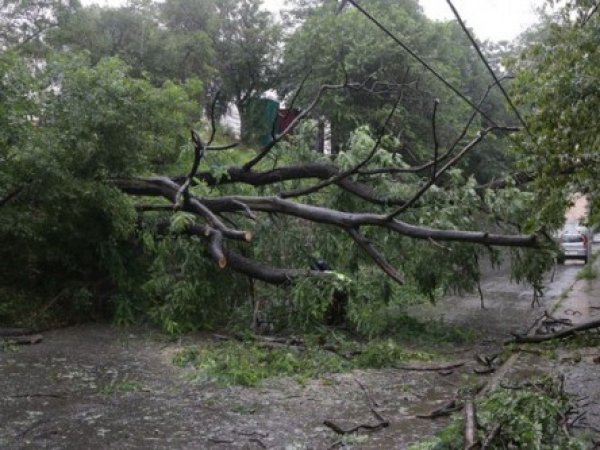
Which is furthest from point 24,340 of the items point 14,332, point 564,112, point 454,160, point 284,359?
point 564,112

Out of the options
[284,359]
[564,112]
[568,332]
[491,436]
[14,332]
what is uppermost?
[564,112]

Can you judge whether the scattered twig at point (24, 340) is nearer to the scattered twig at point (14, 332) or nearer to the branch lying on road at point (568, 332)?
the scattered twig at point (14, 332)

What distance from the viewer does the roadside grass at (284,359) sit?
7496 millimetres

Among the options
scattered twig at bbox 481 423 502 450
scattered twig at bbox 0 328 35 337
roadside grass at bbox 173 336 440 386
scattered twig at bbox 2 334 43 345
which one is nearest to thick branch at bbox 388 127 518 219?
roadside grass at bbox 173 336 440 386

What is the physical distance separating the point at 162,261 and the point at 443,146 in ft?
38.7

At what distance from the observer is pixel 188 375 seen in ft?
24.8

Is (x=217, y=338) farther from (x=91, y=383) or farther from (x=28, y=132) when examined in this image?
(x=28, y=132)

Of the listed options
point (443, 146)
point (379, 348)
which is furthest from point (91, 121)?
point (443, 146)

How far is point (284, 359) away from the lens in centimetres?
803

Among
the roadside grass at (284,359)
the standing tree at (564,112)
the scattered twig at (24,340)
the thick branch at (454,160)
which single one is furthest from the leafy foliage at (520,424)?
the scattered twig at (24,340)

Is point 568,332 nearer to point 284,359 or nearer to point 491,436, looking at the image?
point 284,359

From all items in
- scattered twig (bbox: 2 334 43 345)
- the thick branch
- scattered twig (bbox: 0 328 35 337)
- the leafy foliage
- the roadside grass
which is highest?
the thick branch

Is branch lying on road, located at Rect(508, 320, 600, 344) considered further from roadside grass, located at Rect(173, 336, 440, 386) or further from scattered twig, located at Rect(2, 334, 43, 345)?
scattered twig, located at Rect(2, 334, 43, 345)

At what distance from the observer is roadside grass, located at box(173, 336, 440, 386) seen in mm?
7496
